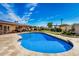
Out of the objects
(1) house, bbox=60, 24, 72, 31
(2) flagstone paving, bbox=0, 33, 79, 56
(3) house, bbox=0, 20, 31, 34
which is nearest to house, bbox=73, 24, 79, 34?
(1) house, bbox=60, 24, 72, 31

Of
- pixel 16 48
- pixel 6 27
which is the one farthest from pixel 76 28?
pixel 6 27

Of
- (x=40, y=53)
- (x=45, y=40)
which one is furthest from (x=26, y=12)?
(x=40, y=53)

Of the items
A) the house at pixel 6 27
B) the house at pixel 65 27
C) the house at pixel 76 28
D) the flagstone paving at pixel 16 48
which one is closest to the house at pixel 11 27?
the house at pixel 6 27

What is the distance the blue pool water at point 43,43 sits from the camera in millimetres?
6238

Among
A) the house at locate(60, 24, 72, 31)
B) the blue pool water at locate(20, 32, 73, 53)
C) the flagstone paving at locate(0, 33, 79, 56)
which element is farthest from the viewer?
the house at locate(60, 24, 72, 31)

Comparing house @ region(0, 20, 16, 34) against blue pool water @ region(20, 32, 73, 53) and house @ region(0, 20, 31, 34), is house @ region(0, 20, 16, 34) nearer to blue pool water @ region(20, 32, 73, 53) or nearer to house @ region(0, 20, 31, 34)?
house @ region(0, 20, 31, 34)

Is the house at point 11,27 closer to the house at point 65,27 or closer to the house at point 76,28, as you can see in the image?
the house at point 65,27

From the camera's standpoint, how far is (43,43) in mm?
6633

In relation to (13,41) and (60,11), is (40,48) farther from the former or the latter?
(60,11)

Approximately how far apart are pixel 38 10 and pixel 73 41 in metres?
2.18

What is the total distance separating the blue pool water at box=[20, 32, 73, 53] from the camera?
624 centimetres

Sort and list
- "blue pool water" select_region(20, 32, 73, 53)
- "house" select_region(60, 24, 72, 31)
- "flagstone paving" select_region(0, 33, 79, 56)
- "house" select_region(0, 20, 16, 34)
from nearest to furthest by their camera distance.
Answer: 1. "flagstone paving" select_region(0, 33, 79, 56)
2. "blue pool water" select_region(20, 32, 73, 53)
3. "house" select_region(60, 24, 72, 31)
4. "house" select_region(0, 20, 16, 34)

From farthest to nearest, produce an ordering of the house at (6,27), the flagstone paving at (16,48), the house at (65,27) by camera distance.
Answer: the house at (6,27)
the house at (65,27)
the flagstone paving at (16,48)

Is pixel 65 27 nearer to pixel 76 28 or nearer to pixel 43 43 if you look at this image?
pixel 76 28
